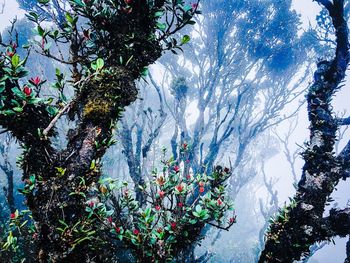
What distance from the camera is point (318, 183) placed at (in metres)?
4.37

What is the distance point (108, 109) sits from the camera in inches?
94.7

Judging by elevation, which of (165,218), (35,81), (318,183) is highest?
(318,183)

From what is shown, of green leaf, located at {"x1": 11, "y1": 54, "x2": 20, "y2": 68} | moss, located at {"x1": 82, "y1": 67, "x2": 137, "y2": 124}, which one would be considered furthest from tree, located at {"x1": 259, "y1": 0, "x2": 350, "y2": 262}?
green leaf, located at {"x1": 11, "y1": 54, "x2": 20, "y2": 68}

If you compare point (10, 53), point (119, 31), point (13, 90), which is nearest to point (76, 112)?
point (13, 90)

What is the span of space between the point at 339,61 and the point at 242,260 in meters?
19.7

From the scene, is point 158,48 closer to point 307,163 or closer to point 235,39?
point 307,163

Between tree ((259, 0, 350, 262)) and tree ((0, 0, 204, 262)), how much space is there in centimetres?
323

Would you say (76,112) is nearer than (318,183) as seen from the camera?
Yes

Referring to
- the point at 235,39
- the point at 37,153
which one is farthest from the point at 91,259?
the point at 235,39

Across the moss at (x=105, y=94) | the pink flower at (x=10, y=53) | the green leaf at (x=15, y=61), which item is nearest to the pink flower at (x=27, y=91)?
the green leaf at (x=15, y=61)

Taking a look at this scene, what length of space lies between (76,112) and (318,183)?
4073 millimetres

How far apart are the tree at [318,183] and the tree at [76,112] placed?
10.6 ft

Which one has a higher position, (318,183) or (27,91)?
(318,183)

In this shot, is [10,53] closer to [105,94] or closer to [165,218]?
[105,94]
